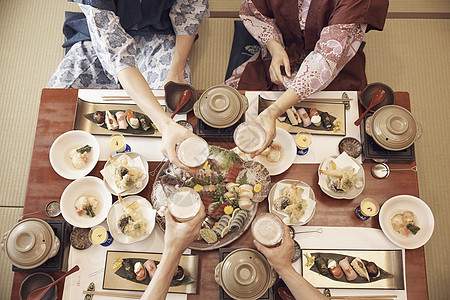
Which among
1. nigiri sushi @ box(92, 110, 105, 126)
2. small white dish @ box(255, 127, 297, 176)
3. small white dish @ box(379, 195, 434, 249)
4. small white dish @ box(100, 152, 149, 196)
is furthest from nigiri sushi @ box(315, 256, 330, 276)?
nigiri sushi @ box(92, 110, 105, 126)

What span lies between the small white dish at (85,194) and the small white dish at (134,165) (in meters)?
0.05

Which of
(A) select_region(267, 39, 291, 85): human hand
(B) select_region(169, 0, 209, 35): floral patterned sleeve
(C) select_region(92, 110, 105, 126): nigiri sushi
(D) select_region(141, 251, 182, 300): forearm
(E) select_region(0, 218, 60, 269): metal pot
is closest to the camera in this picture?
(D) select_region(141, 251, 182, 300): forearm

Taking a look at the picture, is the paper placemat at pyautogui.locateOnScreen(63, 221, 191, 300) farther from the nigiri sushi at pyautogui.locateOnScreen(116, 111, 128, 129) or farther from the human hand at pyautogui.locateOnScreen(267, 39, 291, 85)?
the human hand at pyautogui.locateOnScreen(267, 39, 291, 85)

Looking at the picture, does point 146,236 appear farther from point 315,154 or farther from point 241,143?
point 315,154

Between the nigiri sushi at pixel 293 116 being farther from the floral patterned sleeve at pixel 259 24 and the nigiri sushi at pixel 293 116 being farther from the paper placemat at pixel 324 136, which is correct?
the floral patterned sleeve at pixel 259 24

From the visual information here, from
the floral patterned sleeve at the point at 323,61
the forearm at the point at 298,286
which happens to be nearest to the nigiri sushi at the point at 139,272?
the forearm at the point at 298,286

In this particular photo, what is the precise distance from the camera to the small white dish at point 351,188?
1817 mm

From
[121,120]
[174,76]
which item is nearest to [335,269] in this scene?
[121,120]

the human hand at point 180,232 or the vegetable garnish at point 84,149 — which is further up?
the vegetable garnish at point 84,149

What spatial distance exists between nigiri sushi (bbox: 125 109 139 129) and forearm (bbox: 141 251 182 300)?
81cm

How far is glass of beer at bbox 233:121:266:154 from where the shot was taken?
1.74 meters

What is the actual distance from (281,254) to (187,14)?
1825mm

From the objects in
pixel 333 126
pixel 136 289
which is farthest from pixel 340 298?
pixel 136 289

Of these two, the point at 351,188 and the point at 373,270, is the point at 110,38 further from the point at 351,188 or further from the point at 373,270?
the point at 373,270
